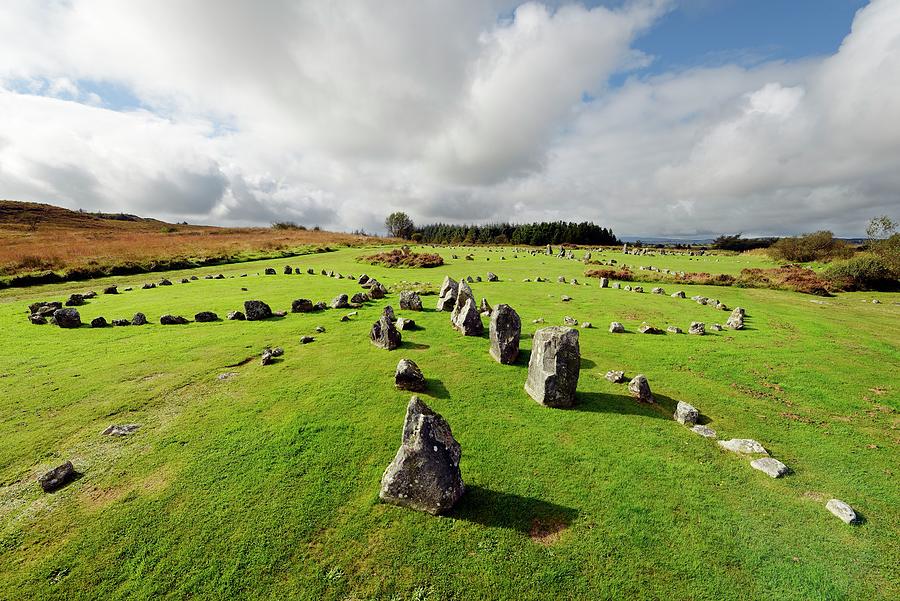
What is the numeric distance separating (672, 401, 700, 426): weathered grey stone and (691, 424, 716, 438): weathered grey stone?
0.58ft

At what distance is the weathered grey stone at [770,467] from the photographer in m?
6.22

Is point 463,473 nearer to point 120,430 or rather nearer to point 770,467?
point 770,467

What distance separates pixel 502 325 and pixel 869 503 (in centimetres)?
749

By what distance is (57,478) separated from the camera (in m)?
5.57

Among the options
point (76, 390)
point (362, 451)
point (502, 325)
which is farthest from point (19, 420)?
point (502, 325)

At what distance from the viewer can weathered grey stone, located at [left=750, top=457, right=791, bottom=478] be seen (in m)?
6.22

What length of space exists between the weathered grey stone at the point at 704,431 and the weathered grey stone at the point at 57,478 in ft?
38.0

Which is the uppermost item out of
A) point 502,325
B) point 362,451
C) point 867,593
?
point 502,325

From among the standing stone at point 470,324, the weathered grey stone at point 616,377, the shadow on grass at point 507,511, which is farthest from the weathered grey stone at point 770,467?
the standing stone at point 470,324

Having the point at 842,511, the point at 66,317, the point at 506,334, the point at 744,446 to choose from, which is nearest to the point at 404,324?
the point at 506,334

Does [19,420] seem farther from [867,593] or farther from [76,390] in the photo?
[867,593]

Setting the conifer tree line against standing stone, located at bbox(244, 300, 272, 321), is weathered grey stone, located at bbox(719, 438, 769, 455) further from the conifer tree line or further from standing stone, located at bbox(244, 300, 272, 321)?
the conifer tree line

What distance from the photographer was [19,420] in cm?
722

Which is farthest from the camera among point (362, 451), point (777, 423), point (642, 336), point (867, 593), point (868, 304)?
point (868, 304)
